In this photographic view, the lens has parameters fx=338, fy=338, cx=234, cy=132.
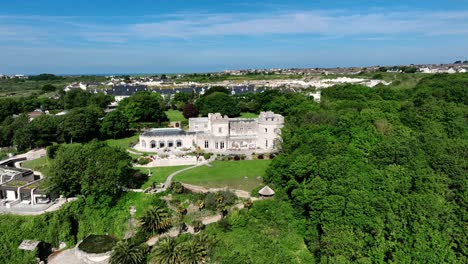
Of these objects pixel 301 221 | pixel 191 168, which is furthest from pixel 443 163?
pixel 191 168

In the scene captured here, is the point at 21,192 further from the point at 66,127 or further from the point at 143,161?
the point at 66,127

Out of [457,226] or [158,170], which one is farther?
[158,170]

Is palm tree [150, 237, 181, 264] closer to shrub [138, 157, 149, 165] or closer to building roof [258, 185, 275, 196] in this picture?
building roof [258, 185, 275, 196]

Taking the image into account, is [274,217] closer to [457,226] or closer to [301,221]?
[301,221]

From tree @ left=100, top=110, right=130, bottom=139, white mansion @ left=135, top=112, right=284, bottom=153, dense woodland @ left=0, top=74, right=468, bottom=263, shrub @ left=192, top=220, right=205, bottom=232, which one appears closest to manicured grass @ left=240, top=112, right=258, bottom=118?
white mansion @ left=135, top=112, right=284, bottom=153

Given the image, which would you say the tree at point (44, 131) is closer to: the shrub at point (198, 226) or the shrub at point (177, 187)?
the shrub at point (177, 187)

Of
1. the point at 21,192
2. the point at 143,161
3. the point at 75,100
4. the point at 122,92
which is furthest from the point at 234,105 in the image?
the point at 122,92

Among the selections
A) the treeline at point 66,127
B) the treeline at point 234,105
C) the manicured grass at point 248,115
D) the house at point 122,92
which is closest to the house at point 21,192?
the treeline at point 66,127

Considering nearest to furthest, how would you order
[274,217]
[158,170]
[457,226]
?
[457,226] < [274,217] < [158,170]
